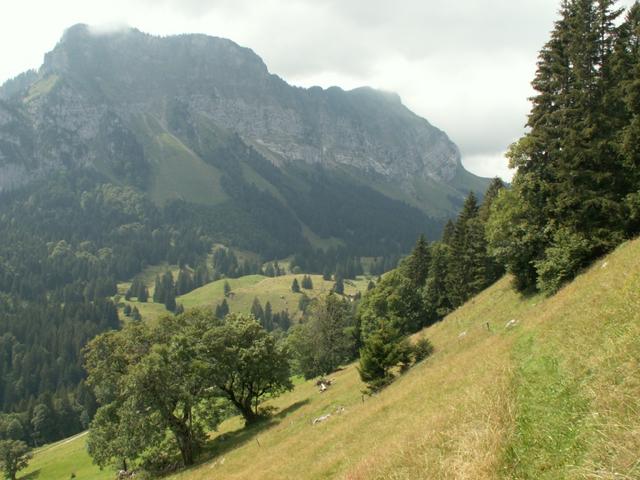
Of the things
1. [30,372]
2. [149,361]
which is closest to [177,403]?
[149,361]

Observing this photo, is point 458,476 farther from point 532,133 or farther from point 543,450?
point 532,133

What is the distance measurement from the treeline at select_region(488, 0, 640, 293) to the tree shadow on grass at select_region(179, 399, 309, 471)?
2828 cm

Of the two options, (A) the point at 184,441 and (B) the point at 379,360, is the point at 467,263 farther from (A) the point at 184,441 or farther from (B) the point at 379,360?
(A) the point at 184,441

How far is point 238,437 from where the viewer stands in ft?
144

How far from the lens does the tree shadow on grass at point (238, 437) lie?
4007 cm

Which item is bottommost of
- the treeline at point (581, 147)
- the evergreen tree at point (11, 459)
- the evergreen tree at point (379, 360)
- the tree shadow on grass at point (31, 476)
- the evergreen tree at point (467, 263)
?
the tree shadow on grass at point (31, 476)

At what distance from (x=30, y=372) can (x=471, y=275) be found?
181m

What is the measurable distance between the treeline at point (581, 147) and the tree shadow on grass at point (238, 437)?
2828 centimetres

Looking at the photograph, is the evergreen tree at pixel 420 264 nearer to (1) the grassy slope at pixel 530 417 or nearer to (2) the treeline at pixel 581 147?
(2) the treeline at pixel 581 147

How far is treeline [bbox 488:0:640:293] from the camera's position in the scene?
31.3 meters

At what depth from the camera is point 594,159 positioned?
32062 millimetres

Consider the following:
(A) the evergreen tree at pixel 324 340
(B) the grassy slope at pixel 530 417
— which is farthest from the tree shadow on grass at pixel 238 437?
(A) the evergreen tree at pixel 324 340

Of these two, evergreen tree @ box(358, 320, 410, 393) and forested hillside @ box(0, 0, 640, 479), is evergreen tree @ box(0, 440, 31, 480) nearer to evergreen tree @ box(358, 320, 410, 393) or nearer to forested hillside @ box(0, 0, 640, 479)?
forested hillside @ box(0, 0, 640, 479)

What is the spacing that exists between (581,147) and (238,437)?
39.4 m
